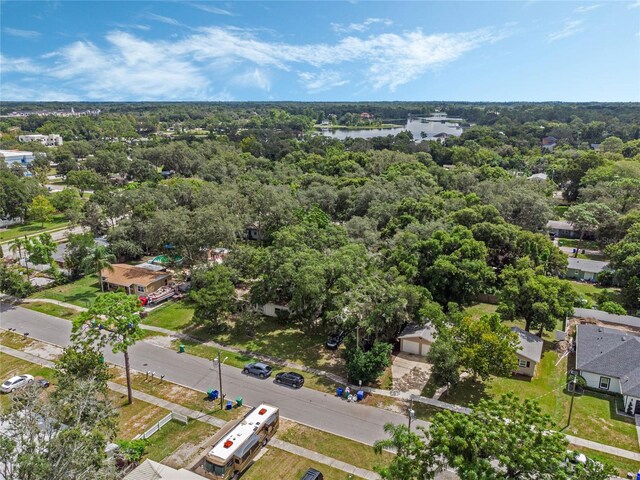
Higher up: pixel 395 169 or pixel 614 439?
pixel 395 169

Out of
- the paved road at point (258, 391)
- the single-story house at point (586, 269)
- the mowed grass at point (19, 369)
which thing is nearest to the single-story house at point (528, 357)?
the paved road at point (258, 391)

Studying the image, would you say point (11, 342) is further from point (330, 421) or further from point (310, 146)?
point (310, 146)

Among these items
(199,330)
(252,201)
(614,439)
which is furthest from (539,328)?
(252,201)

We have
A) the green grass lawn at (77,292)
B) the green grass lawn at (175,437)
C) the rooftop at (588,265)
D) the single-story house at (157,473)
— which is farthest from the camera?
the rooftop at (588,265)

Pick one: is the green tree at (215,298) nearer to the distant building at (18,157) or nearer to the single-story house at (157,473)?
the single-story house at (157,473)

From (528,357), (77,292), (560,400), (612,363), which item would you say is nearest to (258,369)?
(528,357)
